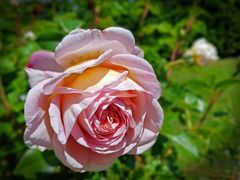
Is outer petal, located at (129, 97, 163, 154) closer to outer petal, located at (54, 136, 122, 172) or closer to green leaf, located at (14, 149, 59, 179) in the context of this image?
outer petal, located at (54, 136, 122, 172)

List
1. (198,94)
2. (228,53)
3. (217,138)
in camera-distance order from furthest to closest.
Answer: (228,53)
(217,138)
(198,94)

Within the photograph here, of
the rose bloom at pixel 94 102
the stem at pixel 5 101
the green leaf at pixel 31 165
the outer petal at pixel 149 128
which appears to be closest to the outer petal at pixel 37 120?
the rose bloom at pixel 94 102

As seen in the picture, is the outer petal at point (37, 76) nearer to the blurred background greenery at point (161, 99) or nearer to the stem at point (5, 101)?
the blurred background greenery at point (161, 99)

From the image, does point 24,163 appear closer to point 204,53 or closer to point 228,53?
point 204,53

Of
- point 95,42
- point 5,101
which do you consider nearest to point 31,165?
point 5,101

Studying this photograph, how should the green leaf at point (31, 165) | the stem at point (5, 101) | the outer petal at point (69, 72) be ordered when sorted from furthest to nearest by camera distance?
the stem at point (5, 101) < the green leaf at point (31, 165) < the outer petal at point (69, 72)

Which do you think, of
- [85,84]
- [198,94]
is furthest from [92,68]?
[198,94]
